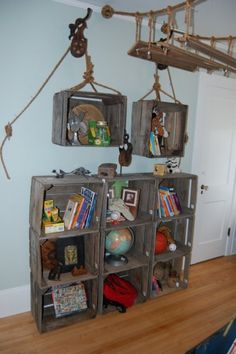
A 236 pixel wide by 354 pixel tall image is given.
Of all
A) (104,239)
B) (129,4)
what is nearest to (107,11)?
(129,4)

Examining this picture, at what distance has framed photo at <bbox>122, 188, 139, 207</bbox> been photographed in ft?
8.11

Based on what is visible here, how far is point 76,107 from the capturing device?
2254 millimetres

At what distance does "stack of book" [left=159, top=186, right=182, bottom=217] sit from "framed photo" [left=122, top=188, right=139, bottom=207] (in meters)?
0.24

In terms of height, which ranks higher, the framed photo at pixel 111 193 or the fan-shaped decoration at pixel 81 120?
the fan-shaped decoration at pixel 81 120

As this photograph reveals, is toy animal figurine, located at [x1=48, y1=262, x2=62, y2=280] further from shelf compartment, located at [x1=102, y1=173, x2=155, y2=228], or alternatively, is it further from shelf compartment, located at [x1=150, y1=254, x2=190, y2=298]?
shelf compartment, located at [x1=150, y1=254, x2=190, y2=298]

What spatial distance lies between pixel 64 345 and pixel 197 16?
2893 mm

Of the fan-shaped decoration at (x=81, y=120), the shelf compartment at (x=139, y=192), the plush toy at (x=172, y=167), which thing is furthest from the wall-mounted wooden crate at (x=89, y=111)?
the plush toy at (x=172, y=167)

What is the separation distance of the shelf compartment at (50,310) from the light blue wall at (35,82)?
0.73 ft

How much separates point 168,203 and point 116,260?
69 cm

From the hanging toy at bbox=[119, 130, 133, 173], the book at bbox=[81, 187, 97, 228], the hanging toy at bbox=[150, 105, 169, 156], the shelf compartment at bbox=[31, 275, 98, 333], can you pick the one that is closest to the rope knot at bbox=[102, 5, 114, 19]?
the hanging toy at bbox=[150, 105, 169, 156]

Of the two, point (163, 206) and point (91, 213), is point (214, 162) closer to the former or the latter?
point (163, 206)

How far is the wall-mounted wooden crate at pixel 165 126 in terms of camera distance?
→ 2.41 meters

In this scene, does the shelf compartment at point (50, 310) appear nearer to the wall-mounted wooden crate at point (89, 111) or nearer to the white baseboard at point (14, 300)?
the white baseboard at point (14, 300)

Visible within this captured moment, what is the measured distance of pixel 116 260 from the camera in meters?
2.40
